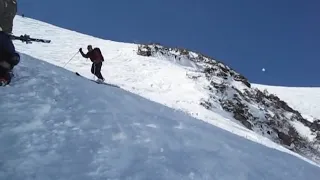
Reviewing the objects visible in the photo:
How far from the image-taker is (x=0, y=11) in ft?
54.5

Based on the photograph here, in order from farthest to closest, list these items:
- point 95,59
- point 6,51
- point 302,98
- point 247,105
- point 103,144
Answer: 1. point 302,98
2. point 247,105
3. point 95,59
4. point 6,51
5. point 103,144

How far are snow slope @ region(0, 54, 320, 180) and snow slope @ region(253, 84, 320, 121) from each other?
23429mm

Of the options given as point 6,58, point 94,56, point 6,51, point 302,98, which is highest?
point 302,98

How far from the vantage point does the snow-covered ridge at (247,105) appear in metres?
23.3

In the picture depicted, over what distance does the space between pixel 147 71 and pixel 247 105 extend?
5783mm

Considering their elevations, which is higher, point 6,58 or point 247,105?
point 247,105

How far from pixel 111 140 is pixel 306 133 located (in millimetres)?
21022

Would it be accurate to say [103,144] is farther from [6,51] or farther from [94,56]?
A: [94,56]

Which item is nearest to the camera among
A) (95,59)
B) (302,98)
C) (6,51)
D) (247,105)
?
(6,51)

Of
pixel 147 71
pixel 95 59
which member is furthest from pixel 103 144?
pixel 147 71

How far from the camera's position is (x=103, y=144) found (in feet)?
23.8

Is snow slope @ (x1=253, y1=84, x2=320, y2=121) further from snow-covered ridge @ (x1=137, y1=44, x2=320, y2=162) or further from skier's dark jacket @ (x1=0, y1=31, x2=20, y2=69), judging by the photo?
skier's dark jacket @ (x1=0, y1=31, x2=20, y2=69)

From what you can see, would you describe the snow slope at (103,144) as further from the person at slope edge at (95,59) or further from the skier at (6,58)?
the person at slope edge at (95,59)

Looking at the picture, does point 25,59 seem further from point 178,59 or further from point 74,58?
point 178,59
